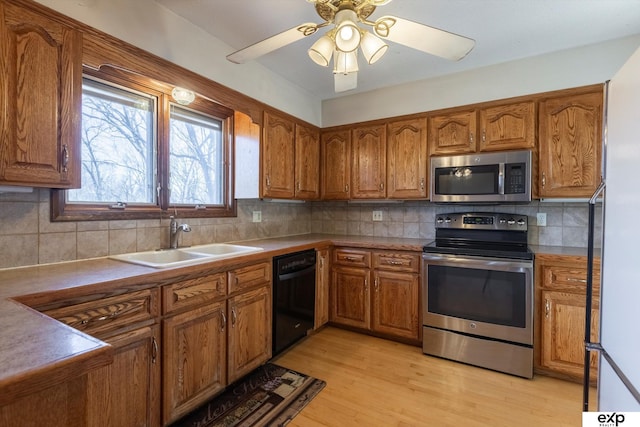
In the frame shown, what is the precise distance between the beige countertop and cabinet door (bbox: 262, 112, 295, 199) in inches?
28.8

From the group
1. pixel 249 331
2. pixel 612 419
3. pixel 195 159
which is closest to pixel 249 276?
pixel 249 331

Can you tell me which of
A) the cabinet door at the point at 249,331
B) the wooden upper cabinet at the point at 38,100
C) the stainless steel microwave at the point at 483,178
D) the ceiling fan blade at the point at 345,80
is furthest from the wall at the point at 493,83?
the wooden upper cabinet at the point at 38,100

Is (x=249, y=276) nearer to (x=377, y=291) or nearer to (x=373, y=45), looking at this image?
(x=377, y=291)

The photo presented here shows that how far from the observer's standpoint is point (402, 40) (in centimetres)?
143

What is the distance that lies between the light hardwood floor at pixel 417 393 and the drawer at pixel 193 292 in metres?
0.86

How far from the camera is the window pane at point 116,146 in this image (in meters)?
1.78

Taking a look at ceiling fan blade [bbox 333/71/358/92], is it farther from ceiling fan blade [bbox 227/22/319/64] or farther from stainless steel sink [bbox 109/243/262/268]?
stainless steel sink [bbox 109/243/262/268]

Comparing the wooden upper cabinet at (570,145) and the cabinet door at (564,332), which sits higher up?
the wooden upper cabinet at (570,145)

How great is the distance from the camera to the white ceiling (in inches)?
71.2

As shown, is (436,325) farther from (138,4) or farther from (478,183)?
(138,4)

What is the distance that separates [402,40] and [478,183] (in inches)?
61.8

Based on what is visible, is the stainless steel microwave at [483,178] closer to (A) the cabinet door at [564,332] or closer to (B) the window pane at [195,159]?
(A) the cabinet door at [564,332]

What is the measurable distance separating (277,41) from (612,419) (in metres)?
2.04

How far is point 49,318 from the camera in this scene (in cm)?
83
